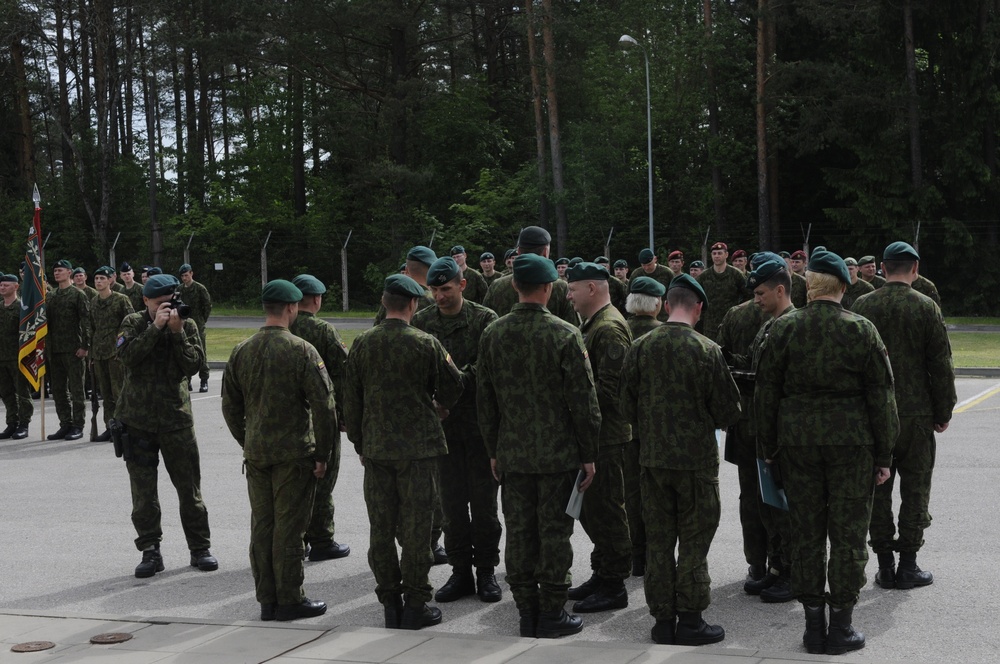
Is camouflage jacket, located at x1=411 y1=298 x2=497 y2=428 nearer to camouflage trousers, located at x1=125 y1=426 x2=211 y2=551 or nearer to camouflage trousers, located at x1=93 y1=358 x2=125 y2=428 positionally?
camouflage trousers, located at x1=125 y1=426 x2=211 y2=551

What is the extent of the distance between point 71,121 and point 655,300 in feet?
184

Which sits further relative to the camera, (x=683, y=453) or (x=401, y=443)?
(x=401, y=443)

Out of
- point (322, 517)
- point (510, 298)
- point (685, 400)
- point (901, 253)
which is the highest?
point (901, 253)

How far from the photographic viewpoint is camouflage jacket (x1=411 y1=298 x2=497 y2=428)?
7.39 m

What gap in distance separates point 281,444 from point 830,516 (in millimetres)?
3241

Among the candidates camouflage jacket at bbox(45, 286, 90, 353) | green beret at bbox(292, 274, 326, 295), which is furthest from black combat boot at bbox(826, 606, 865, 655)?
camouflage jacket at bbox(45, 286, 90, 353)

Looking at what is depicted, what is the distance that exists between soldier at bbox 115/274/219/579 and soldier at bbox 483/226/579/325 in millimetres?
2597

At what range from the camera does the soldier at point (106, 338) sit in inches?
567

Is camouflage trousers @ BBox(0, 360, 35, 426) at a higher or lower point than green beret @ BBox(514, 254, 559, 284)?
lower

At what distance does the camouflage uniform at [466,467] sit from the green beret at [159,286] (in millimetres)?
2028

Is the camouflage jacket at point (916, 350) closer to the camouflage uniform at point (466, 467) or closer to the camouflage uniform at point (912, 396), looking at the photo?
Result: the camouflage uniform at point (912, 396)

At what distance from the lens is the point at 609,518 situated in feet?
22.8

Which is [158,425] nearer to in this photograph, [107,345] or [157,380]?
[157,380]

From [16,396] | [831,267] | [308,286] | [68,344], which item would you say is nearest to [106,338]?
[68,344]
